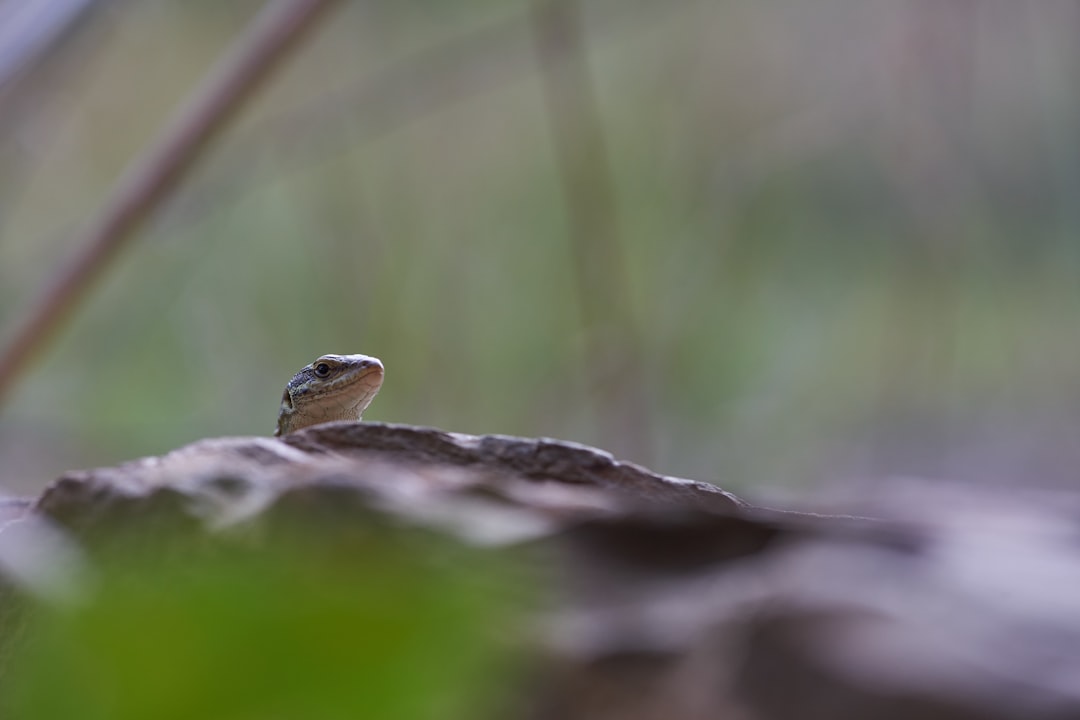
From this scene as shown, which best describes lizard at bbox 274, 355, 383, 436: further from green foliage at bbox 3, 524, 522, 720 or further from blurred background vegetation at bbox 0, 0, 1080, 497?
green foliage at bbox 3, 524, 522, 720

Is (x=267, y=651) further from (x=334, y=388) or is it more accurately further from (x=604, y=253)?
(x=604, y=253)

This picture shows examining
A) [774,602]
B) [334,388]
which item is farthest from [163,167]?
[774,602]

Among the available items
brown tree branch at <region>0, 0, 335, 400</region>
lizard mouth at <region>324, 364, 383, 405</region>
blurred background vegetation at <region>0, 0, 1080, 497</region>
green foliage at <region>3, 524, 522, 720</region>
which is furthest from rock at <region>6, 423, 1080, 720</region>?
blurred background vegetation at <region>0, 0, 1080, 497</region>

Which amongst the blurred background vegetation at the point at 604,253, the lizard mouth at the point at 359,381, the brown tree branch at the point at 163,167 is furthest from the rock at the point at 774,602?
the blurred background vegetation at the point at 604,253

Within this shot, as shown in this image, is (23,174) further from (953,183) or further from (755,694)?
(755,694)

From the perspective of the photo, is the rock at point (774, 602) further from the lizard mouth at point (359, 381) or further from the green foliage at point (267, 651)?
the lizard mouth at point (359, 381)

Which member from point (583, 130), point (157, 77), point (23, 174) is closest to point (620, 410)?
point (583, 130)
